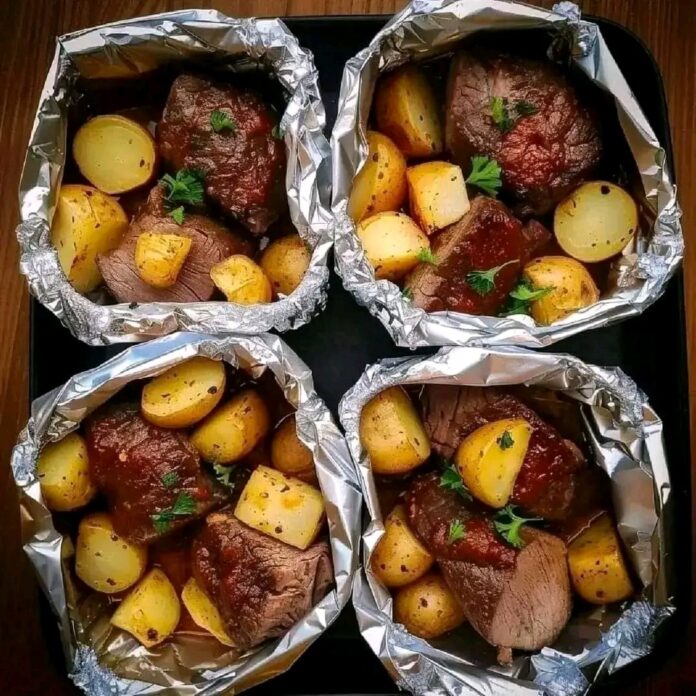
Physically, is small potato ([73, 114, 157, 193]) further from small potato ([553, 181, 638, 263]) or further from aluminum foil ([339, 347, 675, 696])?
small potato ([553, 181, 638, 263])

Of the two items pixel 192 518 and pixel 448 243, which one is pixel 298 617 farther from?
pixel 448 243

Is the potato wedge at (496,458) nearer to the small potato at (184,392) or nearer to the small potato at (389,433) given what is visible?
the small potato at (389,433)

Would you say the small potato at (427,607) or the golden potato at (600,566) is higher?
the golden potato at (600,566)

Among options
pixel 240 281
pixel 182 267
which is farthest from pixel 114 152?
pixel 240 281

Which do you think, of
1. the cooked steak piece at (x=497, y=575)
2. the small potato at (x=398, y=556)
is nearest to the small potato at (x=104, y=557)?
the small potato at (x=398, y=556)

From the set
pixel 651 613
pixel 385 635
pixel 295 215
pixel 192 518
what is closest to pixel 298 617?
pixel 385 635

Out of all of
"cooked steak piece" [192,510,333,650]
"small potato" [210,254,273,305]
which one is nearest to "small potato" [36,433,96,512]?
"cooked steak piece" [192,510,333,650]
